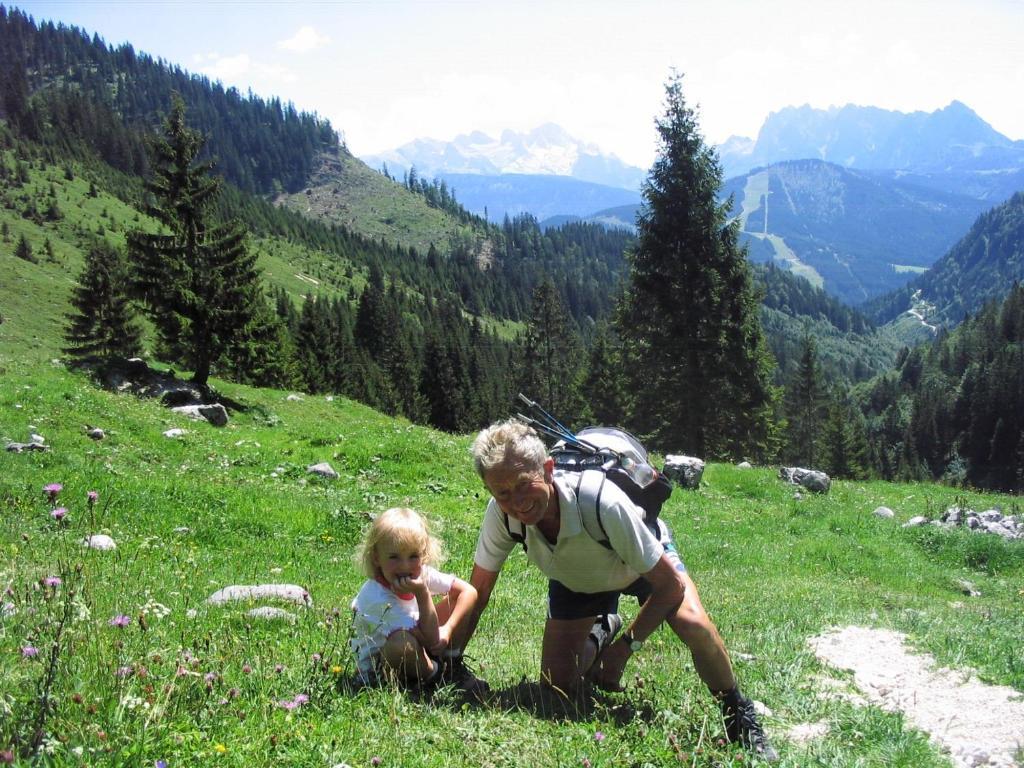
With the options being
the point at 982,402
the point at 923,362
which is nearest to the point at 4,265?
the point at 982,402

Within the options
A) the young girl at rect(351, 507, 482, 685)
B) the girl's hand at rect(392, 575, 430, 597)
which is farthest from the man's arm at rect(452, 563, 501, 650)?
the girl's hand at rect(392, 575, 430, 597)

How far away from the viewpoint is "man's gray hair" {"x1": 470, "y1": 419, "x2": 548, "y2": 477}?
13.9 feet

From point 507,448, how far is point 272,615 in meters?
2.80

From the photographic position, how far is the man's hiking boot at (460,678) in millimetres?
4636

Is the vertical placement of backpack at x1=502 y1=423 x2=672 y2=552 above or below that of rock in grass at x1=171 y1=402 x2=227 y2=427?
above

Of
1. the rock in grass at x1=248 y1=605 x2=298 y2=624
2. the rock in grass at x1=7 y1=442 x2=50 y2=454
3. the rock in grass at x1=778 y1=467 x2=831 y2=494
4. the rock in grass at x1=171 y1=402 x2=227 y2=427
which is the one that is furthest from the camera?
the rock in grass at x1=171 y1=402 x2=227 y2=427

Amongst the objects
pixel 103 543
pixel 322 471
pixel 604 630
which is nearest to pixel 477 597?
pixel 604 630

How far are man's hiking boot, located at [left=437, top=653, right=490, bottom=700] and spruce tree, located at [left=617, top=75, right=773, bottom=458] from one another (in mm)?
24958

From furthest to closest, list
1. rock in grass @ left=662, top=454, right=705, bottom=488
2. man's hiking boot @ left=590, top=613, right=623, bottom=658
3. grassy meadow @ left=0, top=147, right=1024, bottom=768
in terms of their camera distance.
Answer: rock in grass @ left=662, top=454, right=705, bottom=488
man's hiking boot @ left=590, top=613, right=623, bottom=658
grassy meadow @ left=0, top=147, right=1024, bottom=768

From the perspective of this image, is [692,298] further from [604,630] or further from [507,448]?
[507,448]

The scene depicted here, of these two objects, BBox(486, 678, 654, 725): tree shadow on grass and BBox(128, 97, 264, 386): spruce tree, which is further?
BBox(128, 97, 264, 386): spruce tree

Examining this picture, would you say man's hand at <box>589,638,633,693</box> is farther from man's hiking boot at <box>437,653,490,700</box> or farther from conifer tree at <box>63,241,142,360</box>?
conifer tree at <box>63,241,142,360</box>

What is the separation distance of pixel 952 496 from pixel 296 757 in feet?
72.9

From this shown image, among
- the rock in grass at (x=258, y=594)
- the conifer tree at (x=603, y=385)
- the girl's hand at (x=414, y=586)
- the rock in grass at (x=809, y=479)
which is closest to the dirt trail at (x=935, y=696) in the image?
the girl's hand at (x=414, y=586)
